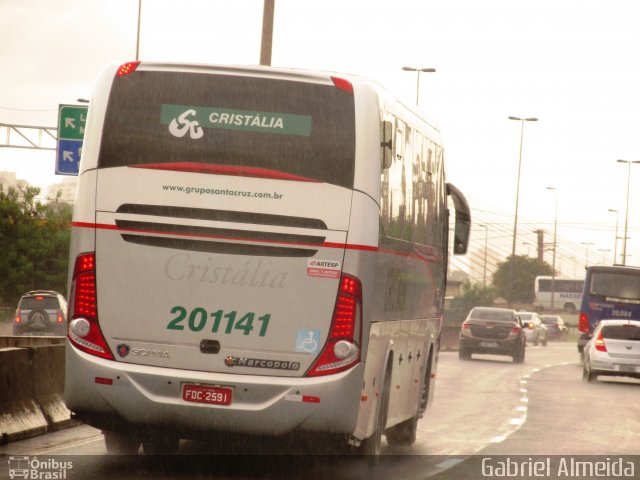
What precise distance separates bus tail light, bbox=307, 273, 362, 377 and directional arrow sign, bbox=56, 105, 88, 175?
54.0 feet

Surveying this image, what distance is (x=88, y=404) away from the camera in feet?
34.1

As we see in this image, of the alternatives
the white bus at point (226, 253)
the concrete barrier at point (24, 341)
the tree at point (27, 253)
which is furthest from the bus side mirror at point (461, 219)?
the tree at point (27, 253)

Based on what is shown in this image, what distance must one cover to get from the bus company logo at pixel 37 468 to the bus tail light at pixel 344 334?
2.17 meters

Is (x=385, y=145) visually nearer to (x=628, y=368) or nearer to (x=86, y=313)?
(x=86, y=313)

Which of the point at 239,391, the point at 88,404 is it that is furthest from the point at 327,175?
the point at 88,404

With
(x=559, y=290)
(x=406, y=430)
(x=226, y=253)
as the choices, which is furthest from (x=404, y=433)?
(x=559, y=290)

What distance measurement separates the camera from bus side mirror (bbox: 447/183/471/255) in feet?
52.7

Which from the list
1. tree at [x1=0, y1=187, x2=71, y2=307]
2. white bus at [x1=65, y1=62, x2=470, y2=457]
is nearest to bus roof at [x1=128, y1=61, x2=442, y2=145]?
white bus at [x1=65, y1=62, x2=470, y2=457]

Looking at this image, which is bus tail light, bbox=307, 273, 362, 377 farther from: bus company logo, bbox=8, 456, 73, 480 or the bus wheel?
the bus wheel

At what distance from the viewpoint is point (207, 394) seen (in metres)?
10.3

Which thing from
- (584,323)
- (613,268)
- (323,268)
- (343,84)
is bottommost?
(584,323)

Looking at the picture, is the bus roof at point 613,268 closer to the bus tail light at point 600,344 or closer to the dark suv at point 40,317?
the bus tail light at point 600,344

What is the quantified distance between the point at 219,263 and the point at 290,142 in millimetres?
1051

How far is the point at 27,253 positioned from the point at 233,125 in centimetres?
6435
